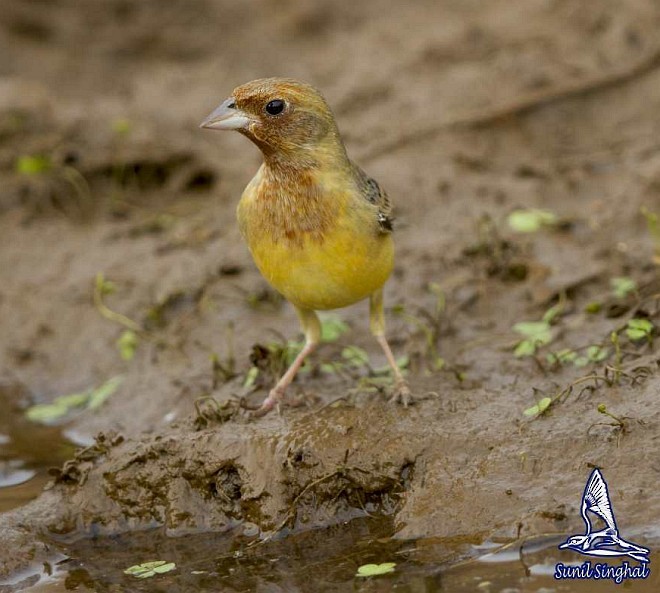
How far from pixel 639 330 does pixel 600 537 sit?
5.63 ft

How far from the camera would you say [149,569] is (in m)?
5.21

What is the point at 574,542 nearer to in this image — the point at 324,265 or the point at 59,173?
the point at 324,265

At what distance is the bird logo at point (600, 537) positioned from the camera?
4.66m

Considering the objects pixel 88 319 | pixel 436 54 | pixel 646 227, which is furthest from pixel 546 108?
pixel 88 319

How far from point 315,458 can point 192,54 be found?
21.8 ft

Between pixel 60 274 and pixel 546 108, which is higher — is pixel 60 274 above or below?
below

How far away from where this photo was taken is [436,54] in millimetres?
10250

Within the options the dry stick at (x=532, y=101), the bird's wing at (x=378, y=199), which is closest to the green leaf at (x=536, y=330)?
the bird's wing at (x=378, y=199)

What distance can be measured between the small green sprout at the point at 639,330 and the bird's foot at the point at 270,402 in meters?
1.91

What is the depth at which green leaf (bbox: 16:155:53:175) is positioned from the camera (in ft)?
30.2

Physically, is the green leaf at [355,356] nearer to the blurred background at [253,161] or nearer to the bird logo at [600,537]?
the blurred background at [253,161]

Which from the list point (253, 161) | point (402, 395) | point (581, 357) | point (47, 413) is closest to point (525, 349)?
point (581, 357)

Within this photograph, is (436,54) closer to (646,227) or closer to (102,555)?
(646,227)

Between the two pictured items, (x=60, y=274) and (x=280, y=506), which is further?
(x=60, y=274)
